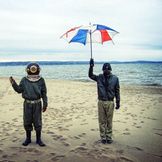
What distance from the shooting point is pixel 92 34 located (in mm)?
7410

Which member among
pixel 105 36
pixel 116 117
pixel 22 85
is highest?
pixel 105 36

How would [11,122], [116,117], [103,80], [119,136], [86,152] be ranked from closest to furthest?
[86,152] → [103,80] → [119,136] → [11,122] → [116,117]

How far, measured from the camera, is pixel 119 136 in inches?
321

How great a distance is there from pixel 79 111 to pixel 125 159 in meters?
5.94

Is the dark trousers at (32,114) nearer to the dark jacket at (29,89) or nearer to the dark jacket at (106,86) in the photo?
the dark jacket at (29,89)

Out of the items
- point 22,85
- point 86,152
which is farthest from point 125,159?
point 22,85

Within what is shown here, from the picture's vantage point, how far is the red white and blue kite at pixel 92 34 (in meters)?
7.38

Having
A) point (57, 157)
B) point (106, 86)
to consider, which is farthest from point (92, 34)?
point (57, 157)

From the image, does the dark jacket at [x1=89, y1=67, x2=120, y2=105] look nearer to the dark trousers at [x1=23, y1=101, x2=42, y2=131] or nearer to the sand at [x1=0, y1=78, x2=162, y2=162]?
the sand at [x1=0, y1=78, x2=162, y2=162]

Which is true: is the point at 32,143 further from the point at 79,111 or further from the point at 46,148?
the point at 79,111

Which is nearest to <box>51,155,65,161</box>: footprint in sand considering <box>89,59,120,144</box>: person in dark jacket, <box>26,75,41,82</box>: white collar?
<box>89,59,120,144</box>: person in dark jacket


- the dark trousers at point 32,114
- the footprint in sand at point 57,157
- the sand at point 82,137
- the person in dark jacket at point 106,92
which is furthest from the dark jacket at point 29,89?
the footprint in sand at point 57,157

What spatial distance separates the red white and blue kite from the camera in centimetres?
738

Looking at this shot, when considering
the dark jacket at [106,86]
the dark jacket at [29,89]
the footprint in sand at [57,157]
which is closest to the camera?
the footprint in sand at [57,157]
